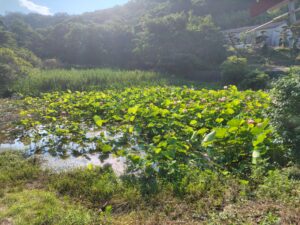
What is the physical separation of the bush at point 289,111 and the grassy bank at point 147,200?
32cm

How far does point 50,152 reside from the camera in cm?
417

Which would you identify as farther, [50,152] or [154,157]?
[50,152]

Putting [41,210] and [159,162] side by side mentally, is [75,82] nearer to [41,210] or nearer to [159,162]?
[159,162]

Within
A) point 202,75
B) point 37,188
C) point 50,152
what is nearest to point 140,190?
point 37,188

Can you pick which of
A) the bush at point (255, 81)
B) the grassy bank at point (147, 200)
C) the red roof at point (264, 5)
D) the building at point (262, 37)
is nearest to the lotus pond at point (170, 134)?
the grassy bank at point (147, 200)

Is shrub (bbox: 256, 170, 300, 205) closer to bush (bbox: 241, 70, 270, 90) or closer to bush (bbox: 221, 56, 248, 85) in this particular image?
bush (bbox: 241, 70, 270, 90)

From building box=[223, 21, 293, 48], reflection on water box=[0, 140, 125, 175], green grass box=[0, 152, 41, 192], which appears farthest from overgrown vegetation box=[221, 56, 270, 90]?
building box=[223, 21, 293, 48]

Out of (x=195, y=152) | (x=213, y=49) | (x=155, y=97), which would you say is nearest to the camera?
(x=195, y=152)

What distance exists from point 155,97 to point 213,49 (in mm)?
11644

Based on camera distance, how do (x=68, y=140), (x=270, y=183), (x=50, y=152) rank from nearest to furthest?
(x=270, y=183) → (x=50, y=152) → (x=68, y=140)

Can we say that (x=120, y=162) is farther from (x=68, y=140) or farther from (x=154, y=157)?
(x=68, y=140)

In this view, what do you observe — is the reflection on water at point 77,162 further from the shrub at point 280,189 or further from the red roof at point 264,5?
the red roof at point 264,5

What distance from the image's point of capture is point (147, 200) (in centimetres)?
268

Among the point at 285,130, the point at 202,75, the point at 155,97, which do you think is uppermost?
the point at 285,130
